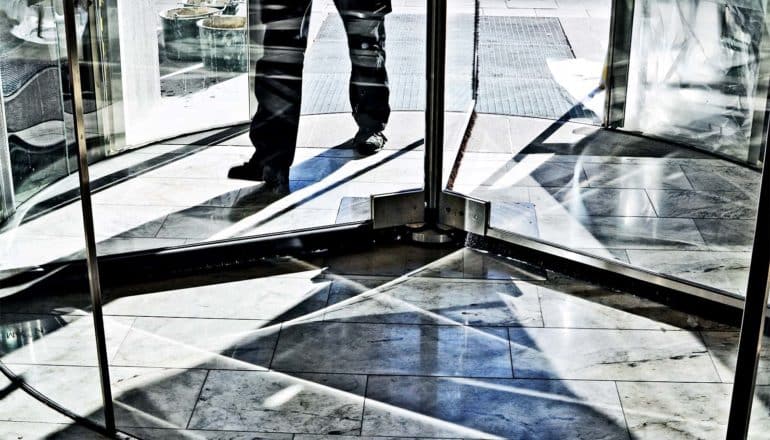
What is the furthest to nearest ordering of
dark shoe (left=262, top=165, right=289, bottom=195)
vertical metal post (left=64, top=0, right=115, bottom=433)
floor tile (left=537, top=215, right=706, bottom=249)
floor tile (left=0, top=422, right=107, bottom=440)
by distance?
1. dark shoe (left=262, top=165, right=289, bottom=195)
2. floor tile (left=537, top=215, right=706, bottom=249)
3. floor tile (left=0, top=422, right=107, bottom=440)
4. vertical metal post (left=64, top=0, right=115, bottom=433)

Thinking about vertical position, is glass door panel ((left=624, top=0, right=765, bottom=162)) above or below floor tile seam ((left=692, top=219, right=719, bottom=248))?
above

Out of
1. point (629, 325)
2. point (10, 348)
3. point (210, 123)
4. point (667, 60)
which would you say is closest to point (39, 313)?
point (10, 348)

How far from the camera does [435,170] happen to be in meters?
3.80

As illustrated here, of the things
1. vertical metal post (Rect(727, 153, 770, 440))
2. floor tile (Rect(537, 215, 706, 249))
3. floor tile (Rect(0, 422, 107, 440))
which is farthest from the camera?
floor tile (Rect(537, 215, 706, 249))

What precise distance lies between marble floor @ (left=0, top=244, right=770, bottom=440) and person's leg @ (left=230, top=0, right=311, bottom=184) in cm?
36

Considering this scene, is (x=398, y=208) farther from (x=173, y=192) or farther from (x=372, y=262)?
(x=173, y=192)

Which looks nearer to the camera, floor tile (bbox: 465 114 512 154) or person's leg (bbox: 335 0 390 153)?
person's leg (bbox: 335 0 390 153)

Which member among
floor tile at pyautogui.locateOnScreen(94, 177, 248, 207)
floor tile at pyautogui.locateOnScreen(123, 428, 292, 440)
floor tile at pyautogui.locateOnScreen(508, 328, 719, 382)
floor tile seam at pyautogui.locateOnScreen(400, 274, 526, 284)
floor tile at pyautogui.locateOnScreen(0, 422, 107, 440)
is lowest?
floor tile at pyautogui.locateOnScreen(123, 428, 292, 440)

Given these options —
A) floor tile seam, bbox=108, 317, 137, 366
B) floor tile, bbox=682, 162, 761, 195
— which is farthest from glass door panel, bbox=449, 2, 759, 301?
floor tile seam, bbox=108, 317, 137, 366

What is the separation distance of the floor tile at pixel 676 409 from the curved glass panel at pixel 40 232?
142cm

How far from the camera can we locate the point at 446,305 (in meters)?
3.38

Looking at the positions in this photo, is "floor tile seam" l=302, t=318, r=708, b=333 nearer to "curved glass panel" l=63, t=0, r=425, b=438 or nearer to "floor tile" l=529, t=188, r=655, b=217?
"curved glass panel" l=63, t=0, r=425, b=438

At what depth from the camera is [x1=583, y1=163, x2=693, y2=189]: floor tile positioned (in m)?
3.29

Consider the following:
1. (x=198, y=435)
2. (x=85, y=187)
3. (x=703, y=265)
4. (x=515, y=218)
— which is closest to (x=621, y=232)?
(x=703, y=265)
